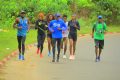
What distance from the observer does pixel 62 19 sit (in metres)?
20.0

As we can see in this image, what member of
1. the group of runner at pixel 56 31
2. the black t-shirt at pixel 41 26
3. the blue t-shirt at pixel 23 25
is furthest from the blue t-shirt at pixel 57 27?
the black t-shirt at pixel 41 26

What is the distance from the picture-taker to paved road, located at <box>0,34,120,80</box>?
15334 mm

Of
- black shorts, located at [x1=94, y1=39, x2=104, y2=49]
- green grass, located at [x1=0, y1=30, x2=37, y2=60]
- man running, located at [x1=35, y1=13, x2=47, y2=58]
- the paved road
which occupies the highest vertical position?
man running, located at [x1=35, y1=13, x2=47, y2=58]

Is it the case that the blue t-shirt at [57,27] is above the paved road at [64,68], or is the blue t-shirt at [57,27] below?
above

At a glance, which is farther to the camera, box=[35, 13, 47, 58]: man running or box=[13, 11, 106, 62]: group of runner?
box=[35, 13, 47, 58]: man running

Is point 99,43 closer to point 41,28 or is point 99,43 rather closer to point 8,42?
point 41,28

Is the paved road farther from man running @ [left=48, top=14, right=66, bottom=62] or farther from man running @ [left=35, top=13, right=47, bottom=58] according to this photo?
man running @ [left=48, top=14, right=66, bottom=62]

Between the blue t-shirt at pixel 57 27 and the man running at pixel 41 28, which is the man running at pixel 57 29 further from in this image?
the man running at pixel 41 28

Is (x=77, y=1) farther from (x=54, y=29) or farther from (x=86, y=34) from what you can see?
(x=54, y=29)

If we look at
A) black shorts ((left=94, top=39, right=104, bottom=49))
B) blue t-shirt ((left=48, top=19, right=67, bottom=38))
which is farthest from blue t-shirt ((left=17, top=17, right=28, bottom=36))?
black shorts ((left=94, top=39, right=104, bottom=49))

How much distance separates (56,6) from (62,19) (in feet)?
58.7

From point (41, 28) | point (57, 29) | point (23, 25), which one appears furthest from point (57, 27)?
point (41, 28)

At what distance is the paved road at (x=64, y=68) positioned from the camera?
1533cm

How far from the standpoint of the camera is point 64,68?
17422mm
